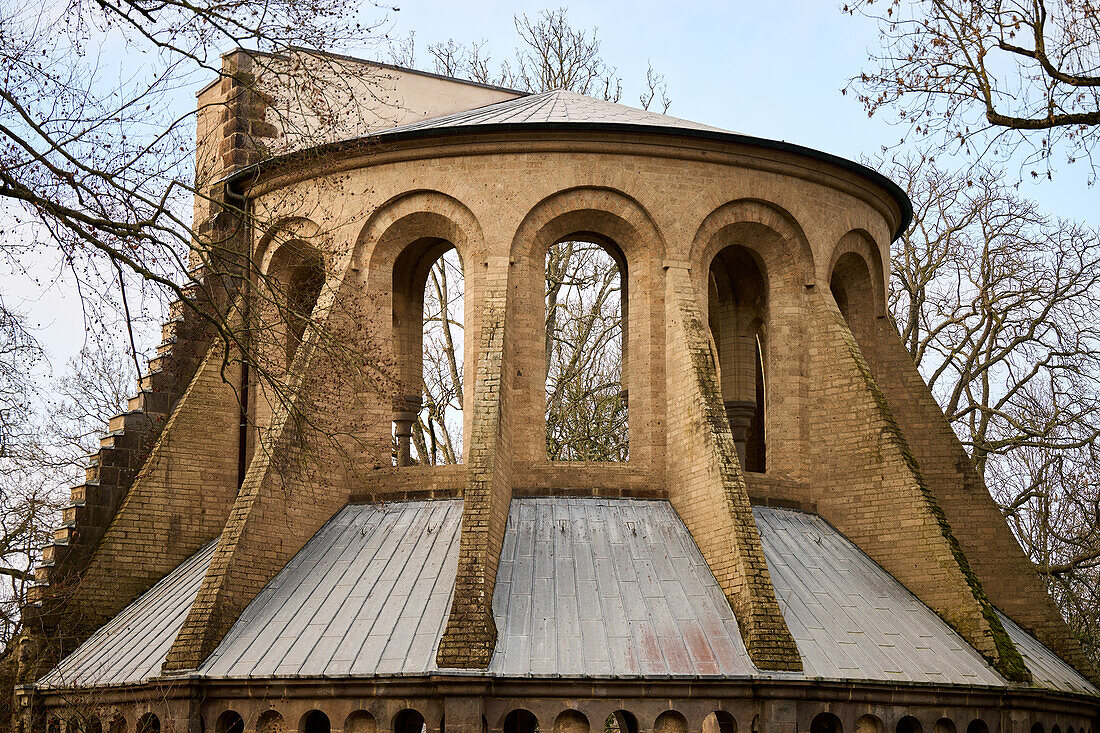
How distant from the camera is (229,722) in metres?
15.1

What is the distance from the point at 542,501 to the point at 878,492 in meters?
4.34

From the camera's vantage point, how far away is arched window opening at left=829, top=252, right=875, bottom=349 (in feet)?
67.2

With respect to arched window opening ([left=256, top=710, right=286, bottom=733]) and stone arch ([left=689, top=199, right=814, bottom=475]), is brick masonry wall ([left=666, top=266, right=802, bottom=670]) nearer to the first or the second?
stone arch ([left=689, top=199, right=814, bottom=475])

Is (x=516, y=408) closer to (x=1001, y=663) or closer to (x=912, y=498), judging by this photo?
(x=912, y=498)

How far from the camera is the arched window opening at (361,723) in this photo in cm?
1466

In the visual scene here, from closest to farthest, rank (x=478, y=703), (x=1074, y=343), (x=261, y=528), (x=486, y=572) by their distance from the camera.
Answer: (x=478, y=703) < (x=486, y=572) < (x=261, y=528) < (x=1074, y=343)

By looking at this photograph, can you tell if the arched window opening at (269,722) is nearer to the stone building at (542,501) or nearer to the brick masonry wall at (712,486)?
the stone building at (542,501)

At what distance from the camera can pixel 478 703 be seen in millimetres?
14203

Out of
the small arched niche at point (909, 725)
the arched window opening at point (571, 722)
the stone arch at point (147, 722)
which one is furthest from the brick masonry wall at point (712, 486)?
the stone arch at point (147, 722)

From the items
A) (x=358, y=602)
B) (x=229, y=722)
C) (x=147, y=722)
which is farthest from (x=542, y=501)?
(x=147, y=722)

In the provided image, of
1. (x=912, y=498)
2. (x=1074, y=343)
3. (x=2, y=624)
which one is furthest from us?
(x=1074, y=343)

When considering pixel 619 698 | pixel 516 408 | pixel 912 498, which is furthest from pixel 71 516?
pixel 912 498

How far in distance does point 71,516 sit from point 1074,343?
1684cm

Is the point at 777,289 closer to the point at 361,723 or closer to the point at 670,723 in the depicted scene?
the point at 670,723
